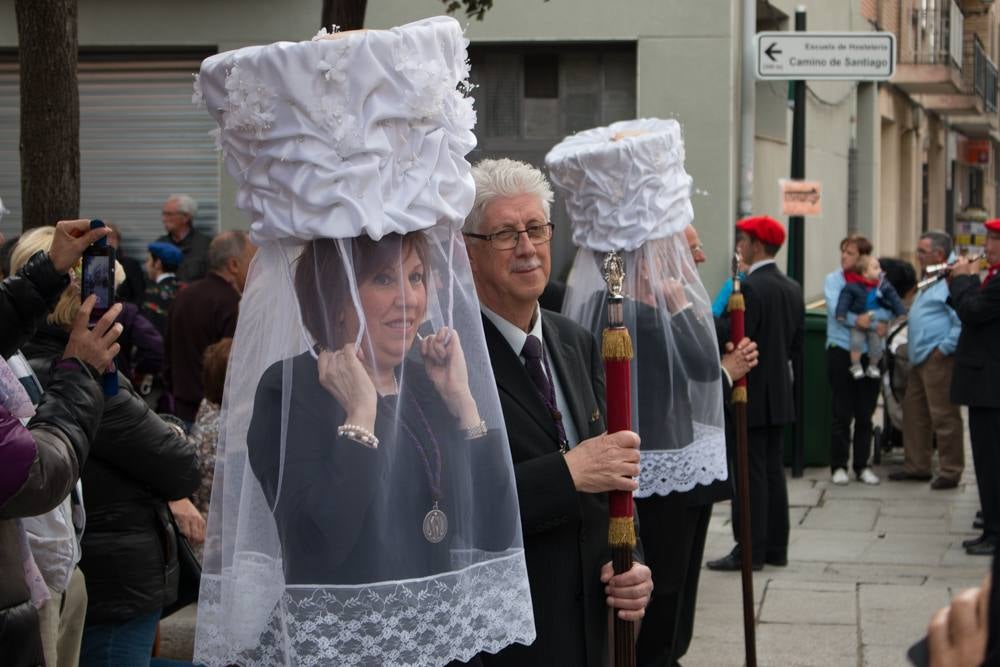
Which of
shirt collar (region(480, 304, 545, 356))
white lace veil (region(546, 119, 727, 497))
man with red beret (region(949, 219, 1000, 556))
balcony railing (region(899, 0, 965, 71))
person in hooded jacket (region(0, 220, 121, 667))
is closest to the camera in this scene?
person in hooded jacket (region(0, 220, 121, 667))

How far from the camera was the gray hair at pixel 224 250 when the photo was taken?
802cm

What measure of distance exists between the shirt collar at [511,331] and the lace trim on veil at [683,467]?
5.15 ft

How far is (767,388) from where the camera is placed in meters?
8.82

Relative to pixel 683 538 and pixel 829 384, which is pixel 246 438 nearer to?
pixel 683 538

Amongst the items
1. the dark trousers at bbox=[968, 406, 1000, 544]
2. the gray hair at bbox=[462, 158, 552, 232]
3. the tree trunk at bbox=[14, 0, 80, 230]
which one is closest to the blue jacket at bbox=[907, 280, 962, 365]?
the dark trousers at bbox=[968, 406, 1000, 544]

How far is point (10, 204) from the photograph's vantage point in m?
13.8

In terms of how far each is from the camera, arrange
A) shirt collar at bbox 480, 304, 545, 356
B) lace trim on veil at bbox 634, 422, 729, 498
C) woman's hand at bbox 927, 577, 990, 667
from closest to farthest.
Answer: woman's hand at bbox 927, 577, 990, 667, shirt collar at bbox 480, 304, 545, 356, lace trim on veil at bbox 634, 422, 729, 498

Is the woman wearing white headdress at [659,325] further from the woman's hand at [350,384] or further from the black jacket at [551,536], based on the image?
the woman's hand at [350,384]

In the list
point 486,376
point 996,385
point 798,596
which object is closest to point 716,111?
point 996,385

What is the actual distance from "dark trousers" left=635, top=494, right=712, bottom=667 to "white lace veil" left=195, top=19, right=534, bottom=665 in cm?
237

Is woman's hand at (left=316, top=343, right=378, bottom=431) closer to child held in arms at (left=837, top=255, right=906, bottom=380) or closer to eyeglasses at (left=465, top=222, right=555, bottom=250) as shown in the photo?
eyeglasses at (left=465, top=222, right=555, bottom=250)

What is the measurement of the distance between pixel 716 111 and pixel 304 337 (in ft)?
34.4

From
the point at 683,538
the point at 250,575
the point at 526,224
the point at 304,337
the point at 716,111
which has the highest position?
the point at 716,111

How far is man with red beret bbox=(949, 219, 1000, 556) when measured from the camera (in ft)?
29.9
